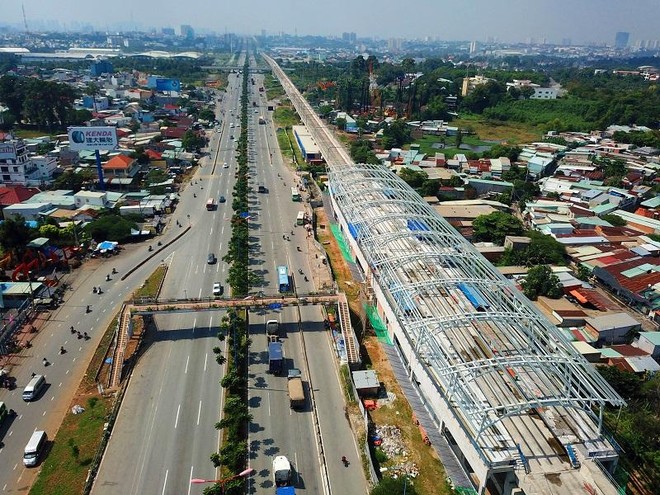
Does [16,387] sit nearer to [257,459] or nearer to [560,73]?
[257,459]

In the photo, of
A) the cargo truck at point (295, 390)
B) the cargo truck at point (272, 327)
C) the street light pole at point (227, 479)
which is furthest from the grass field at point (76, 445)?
the cargo truck at point (272, 327)

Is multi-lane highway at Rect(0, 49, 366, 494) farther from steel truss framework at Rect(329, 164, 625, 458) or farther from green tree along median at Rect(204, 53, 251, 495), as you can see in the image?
steel truss framework at Rect(329, 164, 625, 458)

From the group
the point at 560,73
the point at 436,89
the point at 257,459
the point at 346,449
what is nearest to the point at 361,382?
the point at 346,449

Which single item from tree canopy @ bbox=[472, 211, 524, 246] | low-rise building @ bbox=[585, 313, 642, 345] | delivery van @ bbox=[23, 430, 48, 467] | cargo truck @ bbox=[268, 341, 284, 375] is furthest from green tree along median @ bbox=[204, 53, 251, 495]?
low-rise building @ bbox=[585, 313, 642, 345]

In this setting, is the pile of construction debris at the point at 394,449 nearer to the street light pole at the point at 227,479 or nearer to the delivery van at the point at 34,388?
the street light pole at the point at 227,479

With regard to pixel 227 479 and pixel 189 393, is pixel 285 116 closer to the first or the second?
pixel 189 393
